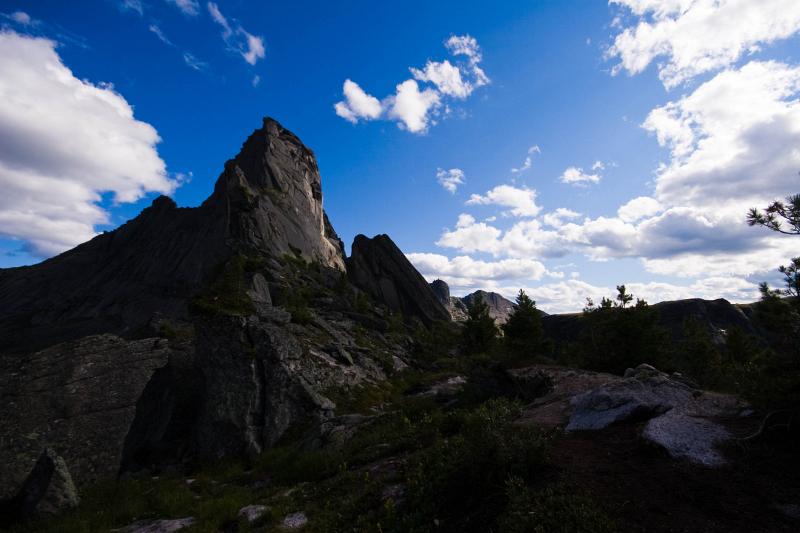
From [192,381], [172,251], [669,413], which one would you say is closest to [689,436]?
[669,413]

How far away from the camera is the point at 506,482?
23.9ft

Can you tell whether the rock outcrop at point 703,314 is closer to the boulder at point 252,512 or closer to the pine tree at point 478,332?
the pine tree at point 478,332

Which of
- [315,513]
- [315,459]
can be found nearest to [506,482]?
[315,513]

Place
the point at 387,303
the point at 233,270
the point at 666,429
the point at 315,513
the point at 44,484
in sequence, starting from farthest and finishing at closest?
1. the point at 387,303
2. the point at 233,270
3. the point at 44,484
4. the point at 315,513
5. the point at 666,429

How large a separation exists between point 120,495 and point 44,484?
7.93 feet

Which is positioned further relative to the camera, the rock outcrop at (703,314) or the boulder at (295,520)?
the rock outcrop at (703,314)

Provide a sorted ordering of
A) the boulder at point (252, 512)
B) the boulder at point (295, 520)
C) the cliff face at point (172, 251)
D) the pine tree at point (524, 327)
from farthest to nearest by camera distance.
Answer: the cliff face at point (172, 251) < the pine tree at point (524, 327) < the boulder at point (252, 512) < the boulder at point (295, 520)

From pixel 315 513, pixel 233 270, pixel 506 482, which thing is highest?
pixel 233 270

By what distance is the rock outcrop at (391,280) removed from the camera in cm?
8444

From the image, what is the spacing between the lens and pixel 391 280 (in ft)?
295

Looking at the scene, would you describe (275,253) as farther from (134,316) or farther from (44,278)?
(44,278)

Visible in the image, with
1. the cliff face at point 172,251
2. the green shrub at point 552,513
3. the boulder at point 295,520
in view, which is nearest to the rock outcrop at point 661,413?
the green shrub at point 552,513

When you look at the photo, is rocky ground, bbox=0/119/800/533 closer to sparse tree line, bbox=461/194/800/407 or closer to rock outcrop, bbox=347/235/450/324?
sparse tree line, bbox=461/194/800/407

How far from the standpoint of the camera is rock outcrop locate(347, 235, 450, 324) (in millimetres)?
84438
